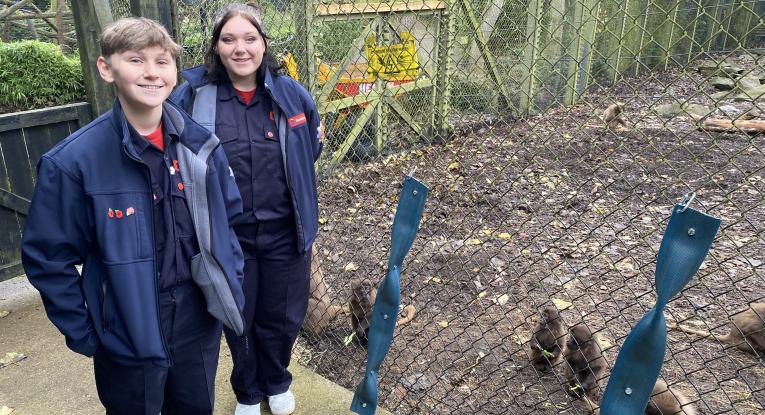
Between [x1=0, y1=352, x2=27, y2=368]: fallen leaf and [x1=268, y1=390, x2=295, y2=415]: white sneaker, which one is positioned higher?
[x1=268, y1=390, x2=295, y2=415]: white sneaker

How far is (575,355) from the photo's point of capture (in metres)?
3.47

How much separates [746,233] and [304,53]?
4739 millimetres

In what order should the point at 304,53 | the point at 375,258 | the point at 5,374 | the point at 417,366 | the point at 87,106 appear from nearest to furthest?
the point at 5,374 < the point at 417,366 < the point at 87,106 < the point at 375,258 < the point at 304,53

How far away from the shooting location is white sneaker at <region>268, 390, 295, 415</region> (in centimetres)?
297

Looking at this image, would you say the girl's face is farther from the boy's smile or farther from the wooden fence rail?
the wooden fence rail

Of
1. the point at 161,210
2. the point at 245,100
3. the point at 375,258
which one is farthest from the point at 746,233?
the point at 161,210

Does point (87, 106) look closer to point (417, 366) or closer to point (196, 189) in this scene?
point (196, 189)

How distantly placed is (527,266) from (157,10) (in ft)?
11.8

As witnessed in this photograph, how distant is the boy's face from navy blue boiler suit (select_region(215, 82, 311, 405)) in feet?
1.76

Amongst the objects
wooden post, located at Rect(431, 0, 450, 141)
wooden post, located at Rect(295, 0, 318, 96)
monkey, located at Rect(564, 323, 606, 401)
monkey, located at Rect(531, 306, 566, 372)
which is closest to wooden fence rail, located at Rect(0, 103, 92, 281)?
wooden post, located at Rect(295, 0, 318, 96)

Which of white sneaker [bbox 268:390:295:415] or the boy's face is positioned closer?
the boy's face

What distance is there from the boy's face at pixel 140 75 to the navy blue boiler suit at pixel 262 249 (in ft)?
1.76

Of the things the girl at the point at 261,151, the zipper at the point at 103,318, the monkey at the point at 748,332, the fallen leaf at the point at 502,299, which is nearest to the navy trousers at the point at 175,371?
the zipper at the point at 103,318

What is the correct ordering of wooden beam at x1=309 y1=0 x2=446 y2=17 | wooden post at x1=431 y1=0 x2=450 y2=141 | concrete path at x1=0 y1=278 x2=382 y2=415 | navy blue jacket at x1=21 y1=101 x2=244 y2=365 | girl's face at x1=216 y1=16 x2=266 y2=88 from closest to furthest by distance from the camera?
navy blue jacket at x1=21 y1=101 x2=244 y2=365
girl's face at x1=216 y1=16 x2=266 y2=88
concrete path at x1=0 y1=278 x2=382 y2=415
wooden beam at x1=309 y1=0 x2=446 y2=17
wooden post at x1=431 y1=0 x2=450 y2=141
